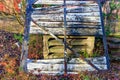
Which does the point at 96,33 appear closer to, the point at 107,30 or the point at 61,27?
the point at 61,27

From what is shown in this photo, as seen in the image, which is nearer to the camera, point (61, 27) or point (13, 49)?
point (61, 27)

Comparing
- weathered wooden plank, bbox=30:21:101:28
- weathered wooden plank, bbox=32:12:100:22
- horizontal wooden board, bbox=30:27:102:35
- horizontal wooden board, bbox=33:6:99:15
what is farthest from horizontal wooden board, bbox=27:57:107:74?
horizontal wooden board, bbox=33:6:99:15

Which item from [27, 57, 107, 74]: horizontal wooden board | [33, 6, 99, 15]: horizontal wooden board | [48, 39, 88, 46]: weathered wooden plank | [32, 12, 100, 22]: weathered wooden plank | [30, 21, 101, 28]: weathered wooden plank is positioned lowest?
[27, 57, 107, 74]: horizontal wooden board

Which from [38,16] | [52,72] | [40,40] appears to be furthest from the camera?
[40,40]

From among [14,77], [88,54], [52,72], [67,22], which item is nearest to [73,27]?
[67,22]

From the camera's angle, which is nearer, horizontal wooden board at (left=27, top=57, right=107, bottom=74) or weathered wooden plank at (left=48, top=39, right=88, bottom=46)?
horizontal wooden board at (left=27, top=57, right=107, bottom=74)

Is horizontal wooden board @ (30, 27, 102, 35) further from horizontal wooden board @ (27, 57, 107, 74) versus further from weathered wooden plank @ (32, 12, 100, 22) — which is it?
horizontal wooden board @ (27, 57, 107, 74)
